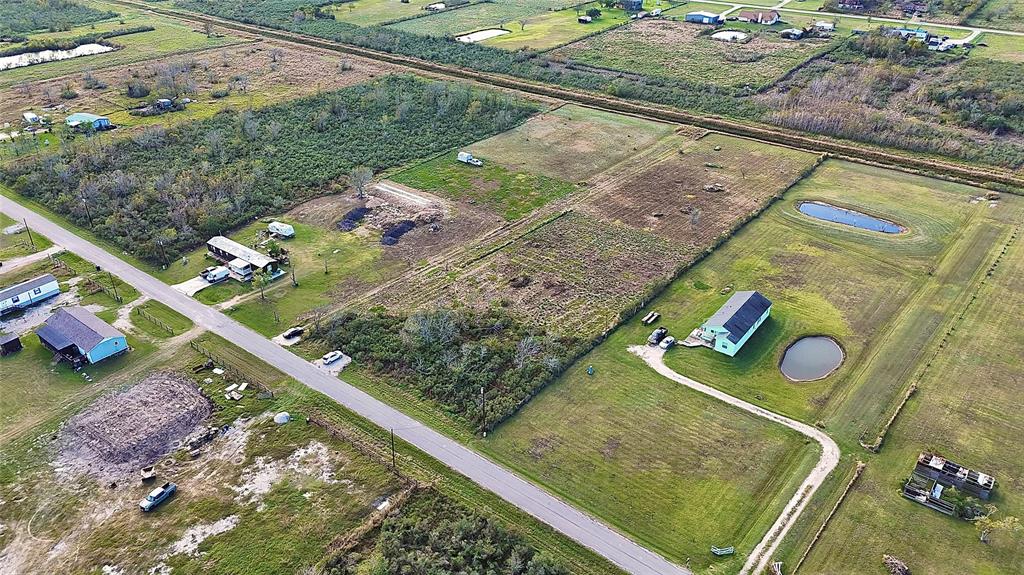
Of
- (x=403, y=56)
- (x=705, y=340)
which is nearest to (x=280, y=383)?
(x=705, y=340)

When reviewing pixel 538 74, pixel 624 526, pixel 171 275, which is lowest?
pixel 624 526

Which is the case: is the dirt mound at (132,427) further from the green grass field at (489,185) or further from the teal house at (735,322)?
the teal house at (735,322)

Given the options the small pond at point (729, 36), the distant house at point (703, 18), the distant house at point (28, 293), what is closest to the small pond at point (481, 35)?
the distant house at point (703, 18)

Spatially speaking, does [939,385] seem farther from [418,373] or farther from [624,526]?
[418,373]

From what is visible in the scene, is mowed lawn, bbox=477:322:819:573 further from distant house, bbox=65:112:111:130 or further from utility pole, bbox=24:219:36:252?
distant house, bbox=65:112:111:130

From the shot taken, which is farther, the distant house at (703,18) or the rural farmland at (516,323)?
the distant house at (703,18)

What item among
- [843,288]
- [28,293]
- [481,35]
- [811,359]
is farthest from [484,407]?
[481,35]

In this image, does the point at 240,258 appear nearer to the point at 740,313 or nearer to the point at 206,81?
the point at 740,313
